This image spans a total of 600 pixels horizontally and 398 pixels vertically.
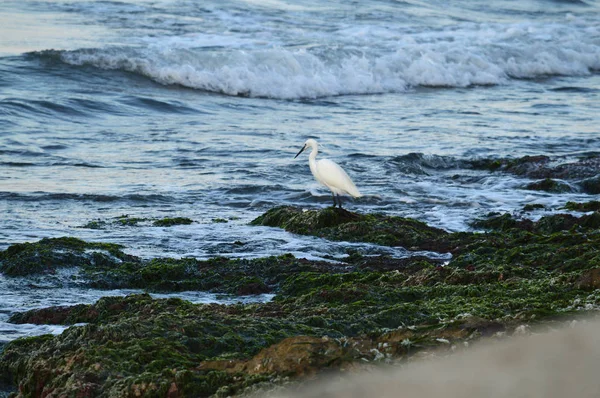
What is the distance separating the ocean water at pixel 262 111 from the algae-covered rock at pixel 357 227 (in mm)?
202

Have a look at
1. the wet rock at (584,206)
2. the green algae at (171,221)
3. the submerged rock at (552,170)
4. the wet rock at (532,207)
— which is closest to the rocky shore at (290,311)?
the wet rock at (584,206)

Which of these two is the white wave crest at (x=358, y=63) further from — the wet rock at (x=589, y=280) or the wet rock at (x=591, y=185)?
the wet rock at (x=589, y=280)

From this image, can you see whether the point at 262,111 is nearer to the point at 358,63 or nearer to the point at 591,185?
the point at 358,63

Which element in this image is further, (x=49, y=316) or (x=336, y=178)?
(x=336, y=178)

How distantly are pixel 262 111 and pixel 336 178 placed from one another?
25.4 ft

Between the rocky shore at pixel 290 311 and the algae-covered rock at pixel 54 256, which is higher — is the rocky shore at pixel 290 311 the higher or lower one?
the higher one

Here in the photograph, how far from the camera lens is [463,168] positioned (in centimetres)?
1141

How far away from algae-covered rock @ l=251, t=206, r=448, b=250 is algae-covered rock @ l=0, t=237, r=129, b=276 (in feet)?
5.51

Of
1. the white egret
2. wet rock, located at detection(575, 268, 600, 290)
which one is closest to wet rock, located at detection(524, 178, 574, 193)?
the white egret

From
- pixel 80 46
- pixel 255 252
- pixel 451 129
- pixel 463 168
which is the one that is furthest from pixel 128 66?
pixel 255 252

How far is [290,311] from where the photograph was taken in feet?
14.1

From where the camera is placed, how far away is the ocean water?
889cm

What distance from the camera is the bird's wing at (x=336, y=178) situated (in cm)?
859

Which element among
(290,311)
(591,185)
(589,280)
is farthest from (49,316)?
(591,185)
